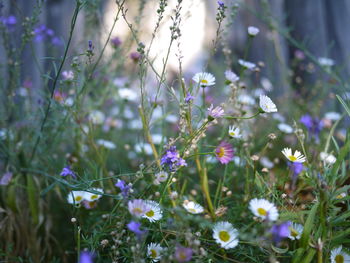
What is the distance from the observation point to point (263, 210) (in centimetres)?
81

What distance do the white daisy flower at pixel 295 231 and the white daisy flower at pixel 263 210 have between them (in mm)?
118

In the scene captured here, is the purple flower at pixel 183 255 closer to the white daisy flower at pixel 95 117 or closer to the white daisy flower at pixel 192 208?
the white daisy flower at pixel 192 208

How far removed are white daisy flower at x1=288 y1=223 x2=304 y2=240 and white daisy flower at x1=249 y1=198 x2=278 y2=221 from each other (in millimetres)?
118

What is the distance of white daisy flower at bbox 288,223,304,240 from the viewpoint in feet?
2.89

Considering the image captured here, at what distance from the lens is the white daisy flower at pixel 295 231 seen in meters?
0.88

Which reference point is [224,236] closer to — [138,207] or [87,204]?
[138,207]

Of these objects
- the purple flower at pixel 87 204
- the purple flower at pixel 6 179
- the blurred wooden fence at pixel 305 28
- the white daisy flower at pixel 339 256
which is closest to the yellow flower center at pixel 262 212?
the white daisy flower at pixel 339 256

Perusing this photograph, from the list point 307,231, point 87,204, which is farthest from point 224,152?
point 87,204

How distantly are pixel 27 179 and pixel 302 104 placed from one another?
1.22 m

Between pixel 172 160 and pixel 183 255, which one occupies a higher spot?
pixel 172 160

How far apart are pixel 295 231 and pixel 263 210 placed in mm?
141

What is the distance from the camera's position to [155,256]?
0.86m

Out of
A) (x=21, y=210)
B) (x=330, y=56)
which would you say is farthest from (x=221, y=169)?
(x=330, y=56)

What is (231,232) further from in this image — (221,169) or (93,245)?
(221,169)
